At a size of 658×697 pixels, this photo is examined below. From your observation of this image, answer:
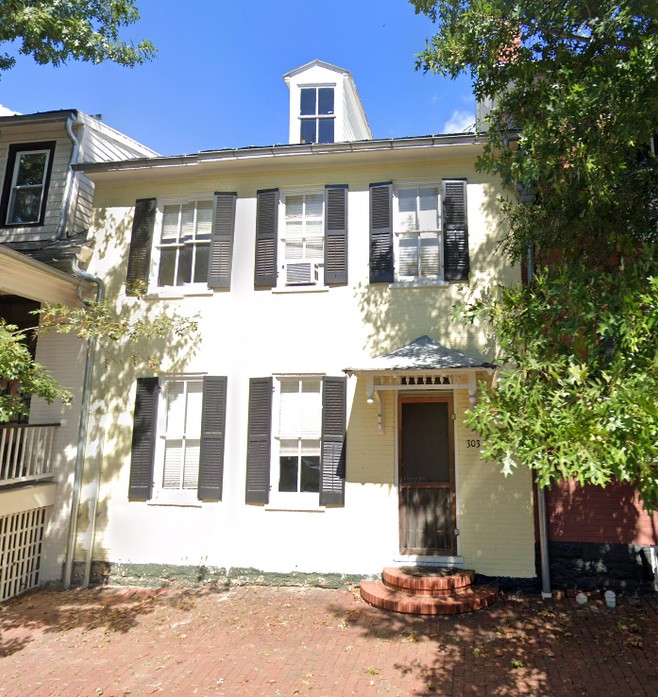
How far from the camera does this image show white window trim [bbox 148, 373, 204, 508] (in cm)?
784

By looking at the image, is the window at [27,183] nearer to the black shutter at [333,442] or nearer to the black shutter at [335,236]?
the black shutter at [335,236]

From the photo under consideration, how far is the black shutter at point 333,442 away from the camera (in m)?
7.46

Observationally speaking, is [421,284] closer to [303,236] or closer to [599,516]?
[303,236]

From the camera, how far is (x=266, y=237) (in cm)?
827

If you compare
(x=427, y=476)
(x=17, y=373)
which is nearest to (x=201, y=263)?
(x=17, y=373)

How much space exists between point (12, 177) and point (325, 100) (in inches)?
235

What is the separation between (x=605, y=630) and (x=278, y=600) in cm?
402

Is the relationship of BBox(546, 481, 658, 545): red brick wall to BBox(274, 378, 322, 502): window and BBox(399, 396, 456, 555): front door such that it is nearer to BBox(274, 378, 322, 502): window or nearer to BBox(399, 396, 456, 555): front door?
BBox(399, 396, 456, 555): front door

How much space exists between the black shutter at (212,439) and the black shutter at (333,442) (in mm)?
1573

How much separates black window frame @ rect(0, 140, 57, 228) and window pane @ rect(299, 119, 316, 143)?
14.9ft

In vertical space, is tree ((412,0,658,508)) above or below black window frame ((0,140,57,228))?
below

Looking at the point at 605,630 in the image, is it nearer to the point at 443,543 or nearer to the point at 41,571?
the point at 443,543

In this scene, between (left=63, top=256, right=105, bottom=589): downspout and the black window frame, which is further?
the black window frame

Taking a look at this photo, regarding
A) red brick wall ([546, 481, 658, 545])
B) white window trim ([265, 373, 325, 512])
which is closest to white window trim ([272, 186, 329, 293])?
white window trim ([265, 373, 325, 512])
